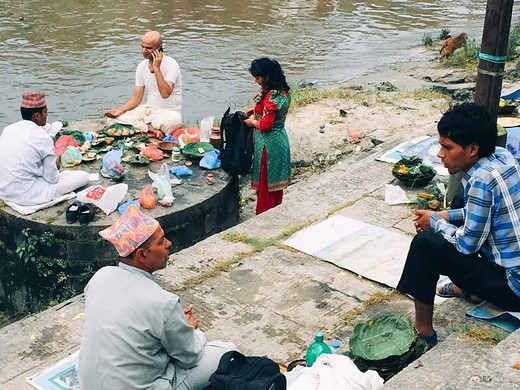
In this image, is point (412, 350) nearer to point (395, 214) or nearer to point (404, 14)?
point (395, 214)

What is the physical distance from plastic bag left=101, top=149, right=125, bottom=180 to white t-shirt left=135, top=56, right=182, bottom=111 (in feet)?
3.83

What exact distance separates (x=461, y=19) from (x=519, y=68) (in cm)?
925

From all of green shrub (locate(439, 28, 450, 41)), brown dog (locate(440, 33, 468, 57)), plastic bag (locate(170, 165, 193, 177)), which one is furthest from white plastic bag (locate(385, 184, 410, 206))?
green shrub (locate(439, 28, 450, 41))

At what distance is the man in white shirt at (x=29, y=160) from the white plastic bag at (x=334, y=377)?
11.7 ft

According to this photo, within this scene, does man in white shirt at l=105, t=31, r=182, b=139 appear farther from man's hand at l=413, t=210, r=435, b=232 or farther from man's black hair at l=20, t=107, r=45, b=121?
man's hand at l=413, t=210, r=435, b=232

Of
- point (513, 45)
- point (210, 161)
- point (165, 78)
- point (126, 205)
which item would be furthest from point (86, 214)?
point (513, 45)

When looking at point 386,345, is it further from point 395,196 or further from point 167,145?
point 167,145

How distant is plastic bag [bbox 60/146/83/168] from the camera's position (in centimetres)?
703

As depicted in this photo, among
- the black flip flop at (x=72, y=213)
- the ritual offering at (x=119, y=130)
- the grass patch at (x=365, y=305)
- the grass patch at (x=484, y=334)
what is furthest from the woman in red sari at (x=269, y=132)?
the grass patch at (x=484, y=334)

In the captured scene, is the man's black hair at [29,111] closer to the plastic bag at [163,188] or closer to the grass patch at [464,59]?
the plastic bag at [163,188]

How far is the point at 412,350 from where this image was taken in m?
3.80

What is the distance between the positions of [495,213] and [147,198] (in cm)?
345

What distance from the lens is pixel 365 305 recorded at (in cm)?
470

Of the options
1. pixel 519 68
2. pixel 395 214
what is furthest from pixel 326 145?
pixel 519 68
